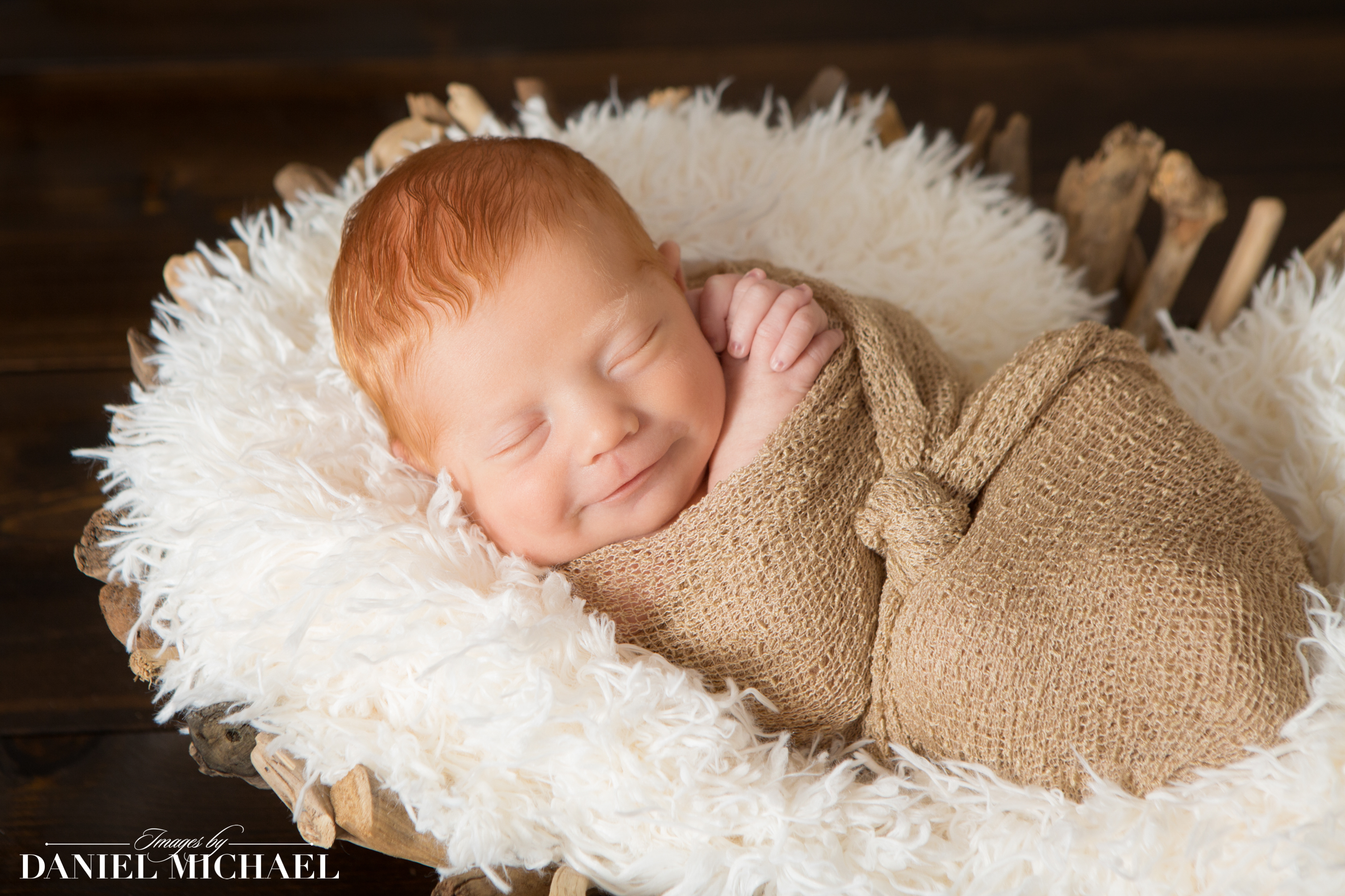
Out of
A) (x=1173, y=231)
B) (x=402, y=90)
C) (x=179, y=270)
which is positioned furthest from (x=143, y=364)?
(x=1173, y=231)

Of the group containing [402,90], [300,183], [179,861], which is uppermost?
[402,90]

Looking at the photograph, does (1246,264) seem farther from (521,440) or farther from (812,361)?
(521,440)

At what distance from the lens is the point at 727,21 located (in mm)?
2195

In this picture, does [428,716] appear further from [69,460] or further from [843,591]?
[69,460]

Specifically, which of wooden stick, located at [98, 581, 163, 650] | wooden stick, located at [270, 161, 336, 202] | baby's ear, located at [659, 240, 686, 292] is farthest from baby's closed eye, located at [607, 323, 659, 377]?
wooden stick, located at [270, 161, 336, 202]

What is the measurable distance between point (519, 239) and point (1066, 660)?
0.62 m

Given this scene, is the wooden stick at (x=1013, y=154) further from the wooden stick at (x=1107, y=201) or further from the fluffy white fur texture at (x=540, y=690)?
the fluffy white fur texture at (x=540, y=690)

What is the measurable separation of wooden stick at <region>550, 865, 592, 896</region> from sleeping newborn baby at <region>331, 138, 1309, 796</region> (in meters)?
0.24

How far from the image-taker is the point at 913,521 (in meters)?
0.99

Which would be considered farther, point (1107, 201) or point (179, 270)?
point (1107, 201)

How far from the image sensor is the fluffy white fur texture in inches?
33.3

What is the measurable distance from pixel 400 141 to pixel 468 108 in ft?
0.41

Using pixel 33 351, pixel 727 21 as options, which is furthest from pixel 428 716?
pixel 727 21

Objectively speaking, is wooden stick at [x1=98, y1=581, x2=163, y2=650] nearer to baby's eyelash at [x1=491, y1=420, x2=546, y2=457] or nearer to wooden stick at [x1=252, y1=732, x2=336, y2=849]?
wooden stick at [x1=252, y1=732, x2=336, y2=849]
